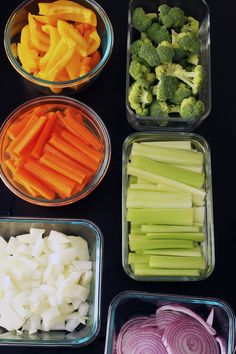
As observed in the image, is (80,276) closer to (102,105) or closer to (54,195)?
(54,195)

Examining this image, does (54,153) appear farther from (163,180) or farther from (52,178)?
(163,180)

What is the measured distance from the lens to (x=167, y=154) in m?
2.21

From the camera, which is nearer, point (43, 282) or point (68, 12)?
point (43, 282)

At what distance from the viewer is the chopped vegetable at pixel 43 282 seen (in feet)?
6.65

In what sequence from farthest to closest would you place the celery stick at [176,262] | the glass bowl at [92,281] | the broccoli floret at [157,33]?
the broccoli floret at [157,33] < the celery stick at [176,262] < the glass bowl at [92,281]

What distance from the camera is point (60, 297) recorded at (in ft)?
6.70

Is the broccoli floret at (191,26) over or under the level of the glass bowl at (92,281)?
over

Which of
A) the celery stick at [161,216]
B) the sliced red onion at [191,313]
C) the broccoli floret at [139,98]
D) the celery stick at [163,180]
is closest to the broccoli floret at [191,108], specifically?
the broccoli floret at [139,98]

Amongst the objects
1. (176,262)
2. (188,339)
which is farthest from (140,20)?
(188,339)

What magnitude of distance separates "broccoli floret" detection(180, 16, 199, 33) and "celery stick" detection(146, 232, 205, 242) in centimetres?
75

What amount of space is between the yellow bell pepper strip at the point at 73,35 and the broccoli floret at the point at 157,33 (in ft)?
0.81

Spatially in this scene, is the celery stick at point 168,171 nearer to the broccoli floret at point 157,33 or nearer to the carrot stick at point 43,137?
the carrot stick at point 43,137

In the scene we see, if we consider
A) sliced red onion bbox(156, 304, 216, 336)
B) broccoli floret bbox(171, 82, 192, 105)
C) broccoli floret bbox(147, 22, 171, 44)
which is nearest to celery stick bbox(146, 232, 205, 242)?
sliced red onion bbox(156, 304, 216, 336)

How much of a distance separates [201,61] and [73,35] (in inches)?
19.2
